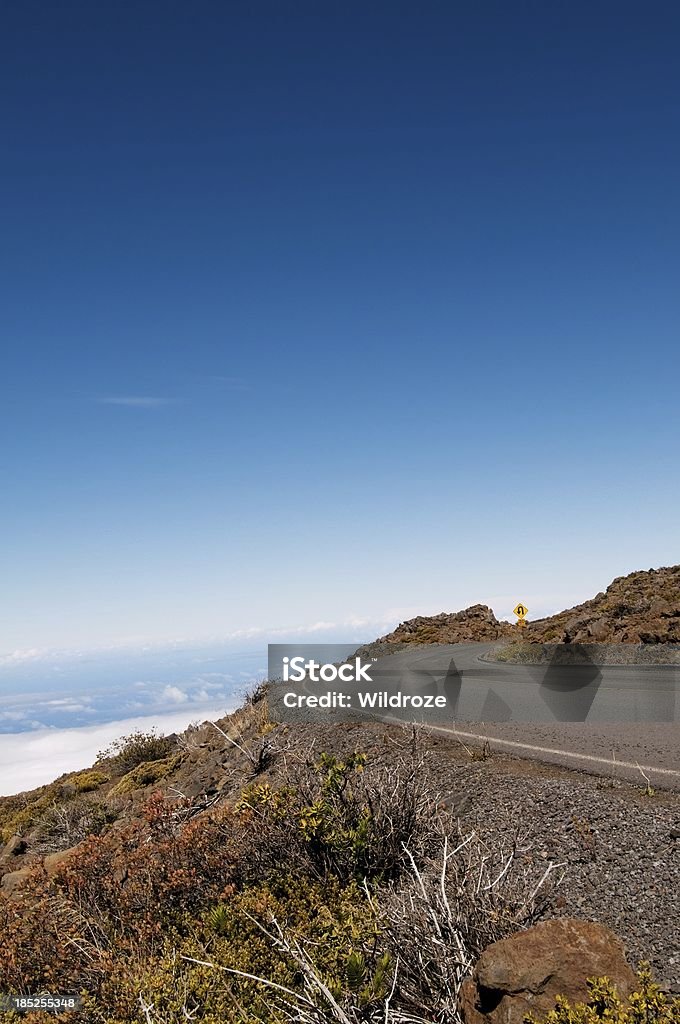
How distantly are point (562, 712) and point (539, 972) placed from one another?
8.87 metres

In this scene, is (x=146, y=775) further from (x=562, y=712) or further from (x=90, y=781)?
(x=562, y=712)

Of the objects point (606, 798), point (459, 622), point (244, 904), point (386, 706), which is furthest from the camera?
point (459, 622)

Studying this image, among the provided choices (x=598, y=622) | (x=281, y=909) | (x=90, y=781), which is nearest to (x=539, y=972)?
(x=281, y=909)

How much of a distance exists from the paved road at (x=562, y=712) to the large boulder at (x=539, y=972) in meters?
3.66

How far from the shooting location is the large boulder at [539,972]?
340 centimetres

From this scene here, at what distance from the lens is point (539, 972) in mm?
3459

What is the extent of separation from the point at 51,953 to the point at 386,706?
32.2 feet

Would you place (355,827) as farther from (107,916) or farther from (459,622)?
(459,622)

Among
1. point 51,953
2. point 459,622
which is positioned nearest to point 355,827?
point 51,953

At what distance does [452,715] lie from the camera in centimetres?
1234

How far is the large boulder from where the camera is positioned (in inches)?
134

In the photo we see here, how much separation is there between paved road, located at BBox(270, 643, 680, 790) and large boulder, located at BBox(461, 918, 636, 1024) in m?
3.66

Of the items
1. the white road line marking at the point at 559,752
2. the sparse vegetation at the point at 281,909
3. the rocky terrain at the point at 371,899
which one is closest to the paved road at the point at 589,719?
the white road line marking at the point at 559,752

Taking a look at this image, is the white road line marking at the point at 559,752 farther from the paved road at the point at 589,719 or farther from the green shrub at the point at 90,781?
the green shrub at the point at 90,781
